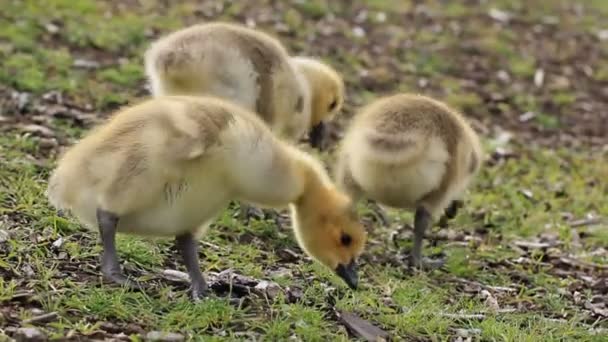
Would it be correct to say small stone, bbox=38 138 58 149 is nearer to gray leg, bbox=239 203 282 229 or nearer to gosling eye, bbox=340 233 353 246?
gray leg, bbox=239 203 282 229

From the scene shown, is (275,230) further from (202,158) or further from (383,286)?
(202,158)

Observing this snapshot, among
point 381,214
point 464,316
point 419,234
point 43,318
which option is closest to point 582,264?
point 419,234

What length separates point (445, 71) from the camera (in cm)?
990

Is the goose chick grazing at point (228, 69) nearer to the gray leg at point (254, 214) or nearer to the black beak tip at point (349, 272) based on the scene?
the gray leg at point (254, 214)

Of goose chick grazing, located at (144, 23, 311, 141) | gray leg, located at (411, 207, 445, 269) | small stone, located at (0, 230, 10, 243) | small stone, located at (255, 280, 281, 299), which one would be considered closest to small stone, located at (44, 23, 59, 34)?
goose chick grazing, located at (144, 23, 311, 141)

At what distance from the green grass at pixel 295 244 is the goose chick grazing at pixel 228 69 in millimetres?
652

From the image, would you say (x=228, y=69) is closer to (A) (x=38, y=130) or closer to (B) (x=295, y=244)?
(B) (x=295, y=244)

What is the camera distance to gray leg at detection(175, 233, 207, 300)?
161 inches

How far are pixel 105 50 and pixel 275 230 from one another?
3393mm

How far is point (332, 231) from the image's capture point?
4.05 meters

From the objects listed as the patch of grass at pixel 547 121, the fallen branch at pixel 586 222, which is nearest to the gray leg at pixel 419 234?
the fallen branch at pixel 586 222

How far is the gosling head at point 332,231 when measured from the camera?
404cm

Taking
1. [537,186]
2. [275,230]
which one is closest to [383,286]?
[275,230]

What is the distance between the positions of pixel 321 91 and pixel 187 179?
273 cm
